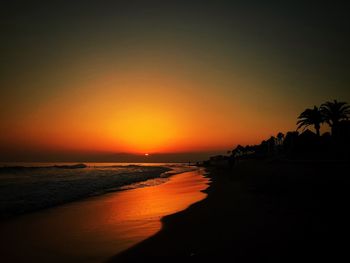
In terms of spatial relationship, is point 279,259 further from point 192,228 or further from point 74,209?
point 74,209

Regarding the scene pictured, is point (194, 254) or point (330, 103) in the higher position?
point (330, 103)

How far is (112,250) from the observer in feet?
20.9

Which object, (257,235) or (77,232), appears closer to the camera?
(257,235)

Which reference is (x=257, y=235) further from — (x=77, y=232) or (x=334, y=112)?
(x=334, y=112)

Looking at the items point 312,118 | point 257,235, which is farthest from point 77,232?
point 312,118

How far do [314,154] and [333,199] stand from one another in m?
31.0

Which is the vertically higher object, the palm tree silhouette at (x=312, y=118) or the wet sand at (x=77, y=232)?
the palm tree silhouette at (x=312, y=118)

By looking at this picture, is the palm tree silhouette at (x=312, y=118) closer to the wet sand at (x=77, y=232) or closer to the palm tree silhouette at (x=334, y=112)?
the palm tree silhouette at (x=334, y=112)

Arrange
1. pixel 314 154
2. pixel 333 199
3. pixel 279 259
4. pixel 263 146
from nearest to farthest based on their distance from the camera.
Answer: pixel 279 259, pixel 333 199, pixel 314 154, pixel 263 146

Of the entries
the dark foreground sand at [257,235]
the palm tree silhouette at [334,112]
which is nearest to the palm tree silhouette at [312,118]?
the palm tree silhouette at [334,112]

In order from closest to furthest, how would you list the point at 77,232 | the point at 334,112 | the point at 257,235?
the point at 257,235 → the point at 77,232 → the point at 334,112

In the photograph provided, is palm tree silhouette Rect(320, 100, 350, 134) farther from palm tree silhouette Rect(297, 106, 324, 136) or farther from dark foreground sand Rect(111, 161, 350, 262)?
dark foreground sand Rect(111, 161, 350, 262)

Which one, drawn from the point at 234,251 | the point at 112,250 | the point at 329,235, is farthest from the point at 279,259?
the point at 112,250

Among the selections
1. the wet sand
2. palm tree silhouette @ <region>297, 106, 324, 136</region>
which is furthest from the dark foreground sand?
palm tree silhouette @ <region>297, 106, 324, 136</region>
